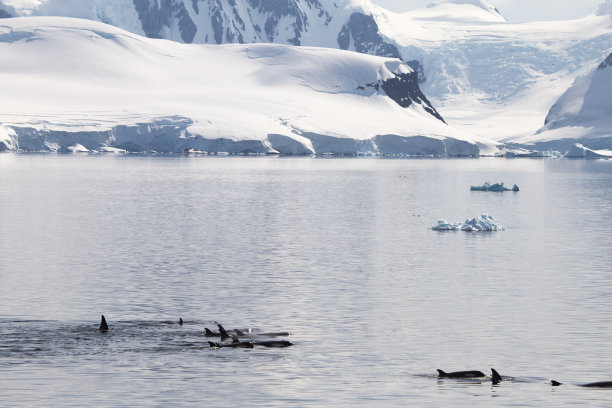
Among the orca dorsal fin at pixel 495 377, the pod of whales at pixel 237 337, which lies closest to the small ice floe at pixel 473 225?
the pod of whales at pixel 237 337

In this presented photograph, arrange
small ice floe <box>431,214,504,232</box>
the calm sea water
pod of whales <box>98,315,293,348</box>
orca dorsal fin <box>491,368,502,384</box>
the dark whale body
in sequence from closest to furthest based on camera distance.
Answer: the calm sea water < orca dorsal fin <box>491,368,502,384</box> < the dark whale body < pod of whales <box>98,315,293,348</box> < small ice floe <box>431,214,504,232</box>

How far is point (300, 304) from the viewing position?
32.0 metres

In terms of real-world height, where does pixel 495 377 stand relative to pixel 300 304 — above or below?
above

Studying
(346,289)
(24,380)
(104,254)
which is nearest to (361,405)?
(24,380)

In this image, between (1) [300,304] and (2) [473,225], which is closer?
(1) [300,304]

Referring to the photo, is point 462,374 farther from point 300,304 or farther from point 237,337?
point 300,304

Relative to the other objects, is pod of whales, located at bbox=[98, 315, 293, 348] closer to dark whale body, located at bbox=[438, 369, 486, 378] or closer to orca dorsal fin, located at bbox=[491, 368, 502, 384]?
dark whale body, located at bbox=[438, 369, 486, 378]

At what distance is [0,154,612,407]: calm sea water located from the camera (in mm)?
22250

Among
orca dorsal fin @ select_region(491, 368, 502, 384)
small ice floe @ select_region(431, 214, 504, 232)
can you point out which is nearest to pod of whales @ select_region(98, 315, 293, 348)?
orca dorsal fin @ select_region(491, 368, 502, 384)

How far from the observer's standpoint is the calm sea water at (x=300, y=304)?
22.2 metres

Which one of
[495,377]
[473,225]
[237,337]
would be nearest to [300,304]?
[237,337]

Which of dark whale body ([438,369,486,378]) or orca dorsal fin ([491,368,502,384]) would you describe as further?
dark whale body ([438,369,486,378])

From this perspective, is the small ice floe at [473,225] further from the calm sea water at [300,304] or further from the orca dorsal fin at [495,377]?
the orca dorsal fin at [495,377]

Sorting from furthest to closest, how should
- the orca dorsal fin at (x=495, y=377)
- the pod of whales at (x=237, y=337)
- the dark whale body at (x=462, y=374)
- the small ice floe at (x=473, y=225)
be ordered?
the small ice floe at (x=473, y=225) < the pod of whales at (x=237, y=337) < the dark whale body at (x=462, y=374) < the orca dorsal fin at (x=495, y=377)
